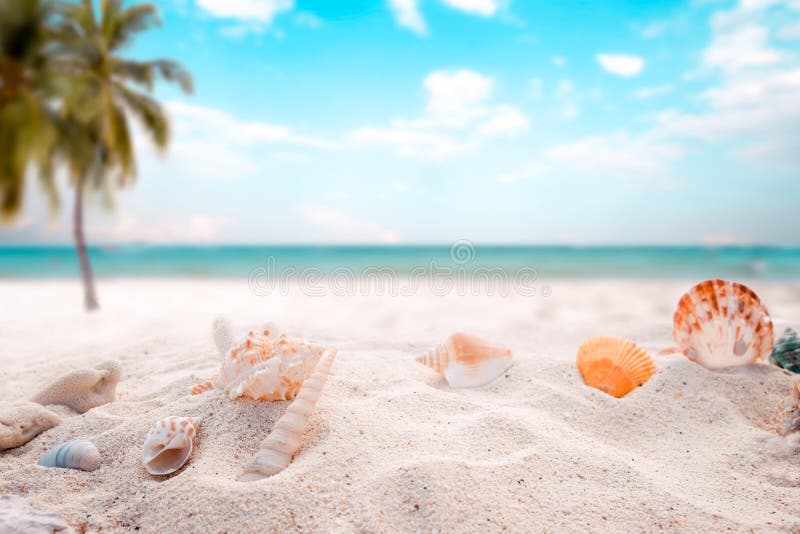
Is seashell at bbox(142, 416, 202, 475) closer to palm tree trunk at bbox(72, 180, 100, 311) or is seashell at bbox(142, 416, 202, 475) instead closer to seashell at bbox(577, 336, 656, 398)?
seashell at bbox(577, 336, 656, 398)

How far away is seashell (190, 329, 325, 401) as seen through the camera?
213cm

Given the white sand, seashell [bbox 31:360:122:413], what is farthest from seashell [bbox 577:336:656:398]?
seashell [bbox 31:360:122:413]

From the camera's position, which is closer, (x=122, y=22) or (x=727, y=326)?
(x=727, y=326)

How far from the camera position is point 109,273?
27.8m

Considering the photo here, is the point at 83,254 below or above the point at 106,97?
below

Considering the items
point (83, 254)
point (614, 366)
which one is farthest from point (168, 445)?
point (83, 254)

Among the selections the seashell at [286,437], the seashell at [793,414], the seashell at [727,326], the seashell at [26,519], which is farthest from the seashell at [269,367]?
the seashell at [727,326]

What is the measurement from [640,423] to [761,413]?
2.61 feet

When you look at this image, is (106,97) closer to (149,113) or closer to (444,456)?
(149,113)

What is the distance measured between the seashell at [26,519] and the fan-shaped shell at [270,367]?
2.62ft

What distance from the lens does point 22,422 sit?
2209 millimetres

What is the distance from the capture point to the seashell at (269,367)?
2127 mm

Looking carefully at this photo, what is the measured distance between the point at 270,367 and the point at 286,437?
14.5 inches

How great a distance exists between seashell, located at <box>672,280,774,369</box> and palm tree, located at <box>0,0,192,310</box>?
1261 centimetres
